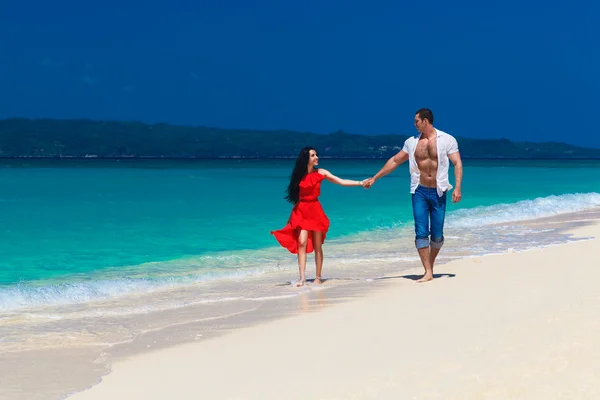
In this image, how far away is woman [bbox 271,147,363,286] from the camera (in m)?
8.60

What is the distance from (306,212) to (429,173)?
1.48m

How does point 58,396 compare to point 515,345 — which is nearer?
point 58,396

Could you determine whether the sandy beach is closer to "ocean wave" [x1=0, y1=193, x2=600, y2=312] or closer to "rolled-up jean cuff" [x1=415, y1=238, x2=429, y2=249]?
"rolled-up jean cuff" [x1=415, y1=238, x2=429, y2=249]

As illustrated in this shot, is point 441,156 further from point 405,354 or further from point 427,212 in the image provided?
point 405,354

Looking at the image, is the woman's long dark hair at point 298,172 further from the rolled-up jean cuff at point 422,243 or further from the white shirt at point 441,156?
the rolled-up jean cuff at point 422,243

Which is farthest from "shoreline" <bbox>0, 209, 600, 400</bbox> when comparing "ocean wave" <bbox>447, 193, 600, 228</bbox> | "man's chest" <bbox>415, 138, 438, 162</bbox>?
"ocean wave" <bbox>447, 193, 600, 228</bbox>

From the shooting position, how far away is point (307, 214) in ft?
28.7

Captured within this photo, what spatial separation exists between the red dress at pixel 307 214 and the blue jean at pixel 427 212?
1.07 m

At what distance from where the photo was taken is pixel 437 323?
5.79 metres

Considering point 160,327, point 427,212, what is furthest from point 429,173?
point 160,327

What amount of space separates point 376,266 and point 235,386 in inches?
232

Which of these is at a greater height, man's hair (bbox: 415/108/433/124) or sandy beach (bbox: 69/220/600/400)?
man's hair (bbox: 415/108/433/124)

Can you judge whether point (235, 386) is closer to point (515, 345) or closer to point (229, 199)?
point (515, 345)

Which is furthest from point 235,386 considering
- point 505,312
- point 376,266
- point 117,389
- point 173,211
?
point 173,211
